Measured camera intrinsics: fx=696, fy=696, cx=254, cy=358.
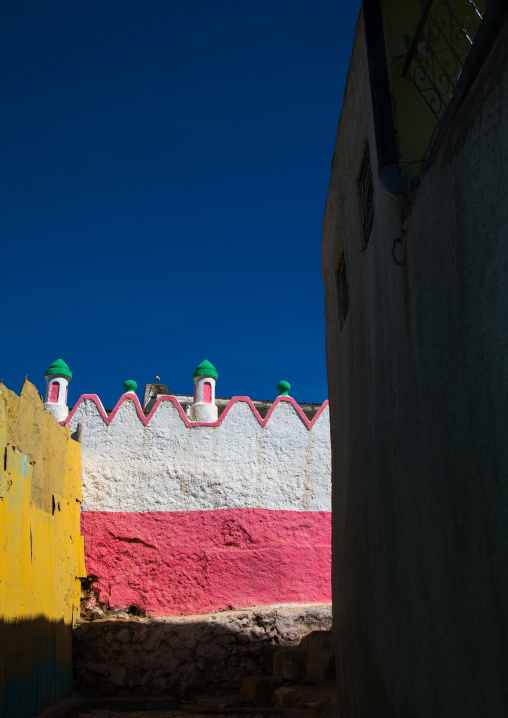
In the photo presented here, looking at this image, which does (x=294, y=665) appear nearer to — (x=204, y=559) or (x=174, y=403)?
(x=204, y=559)

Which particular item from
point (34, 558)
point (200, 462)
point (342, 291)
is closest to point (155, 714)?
point (34, 558)

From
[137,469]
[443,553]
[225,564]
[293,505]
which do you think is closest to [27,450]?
[137,469]

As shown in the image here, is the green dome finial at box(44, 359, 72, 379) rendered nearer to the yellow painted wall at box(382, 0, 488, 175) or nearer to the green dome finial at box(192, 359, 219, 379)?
the green dome finial at box(192, 359, 219, 379)

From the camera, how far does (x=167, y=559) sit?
7789 millimetres

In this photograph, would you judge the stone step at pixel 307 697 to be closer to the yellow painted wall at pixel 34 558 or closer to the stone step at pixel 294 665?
the stone step at pixel 294 665

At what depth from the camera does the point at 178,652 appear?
23.0 feet

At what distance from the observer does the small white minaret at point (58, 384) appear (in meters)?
9.13

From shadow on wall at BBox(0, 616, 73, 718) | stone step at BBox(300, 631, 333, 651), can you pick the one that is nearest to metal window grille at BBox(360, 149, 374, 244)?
shadow on wall at BBox(0, 616, 73, 718)

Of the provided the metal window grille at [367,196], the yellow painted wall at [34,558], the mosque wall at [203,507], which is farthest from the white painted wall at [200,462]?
the metal window grille at [367,196]

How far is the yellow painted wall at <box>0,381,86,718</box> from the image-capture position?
492 centimetres

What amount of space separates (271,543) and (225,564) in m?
0.59

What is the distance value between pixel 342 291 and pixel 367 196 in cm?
130

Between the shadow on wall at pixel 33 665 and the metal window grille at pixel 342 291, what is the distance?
3.22 metres

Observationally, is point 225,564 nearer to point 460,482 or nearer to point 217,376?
point 217,376
